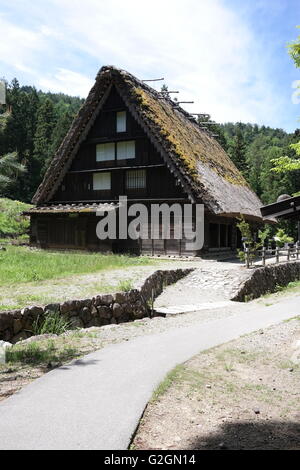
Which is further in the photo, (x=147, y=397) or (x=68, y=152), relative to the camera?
(x=68, y=152)

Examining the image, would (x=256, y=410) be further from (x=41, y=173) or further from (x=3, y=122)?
(x=41, y=173)

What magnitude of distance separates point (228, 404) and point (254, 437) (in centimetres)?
86

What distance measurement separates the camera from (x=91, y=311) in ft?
35.0

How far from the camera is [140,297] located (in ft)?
41.7

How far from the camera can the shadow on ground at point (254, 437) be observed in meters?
3.83

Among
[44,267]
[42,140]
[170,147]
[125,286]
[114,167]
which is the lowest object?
[125,286]

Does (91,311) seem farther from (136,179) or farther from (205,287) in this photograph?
(136,179)

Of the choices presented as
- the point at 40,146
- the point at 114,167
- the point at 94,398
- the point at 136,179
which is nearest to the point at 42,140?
the point at 40,146

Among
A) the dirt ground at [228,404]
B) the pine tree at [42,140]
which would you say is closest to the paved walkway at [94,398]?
the dirt ground at [228,404]

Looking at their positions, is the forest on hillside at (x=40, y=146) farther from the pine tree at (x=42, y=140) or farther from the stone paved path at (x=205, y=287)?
the stone paved path at (x=205, y=287)

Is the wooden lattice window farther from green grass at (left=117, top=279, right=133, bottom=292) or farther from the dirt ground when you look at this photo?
the dirt ground
